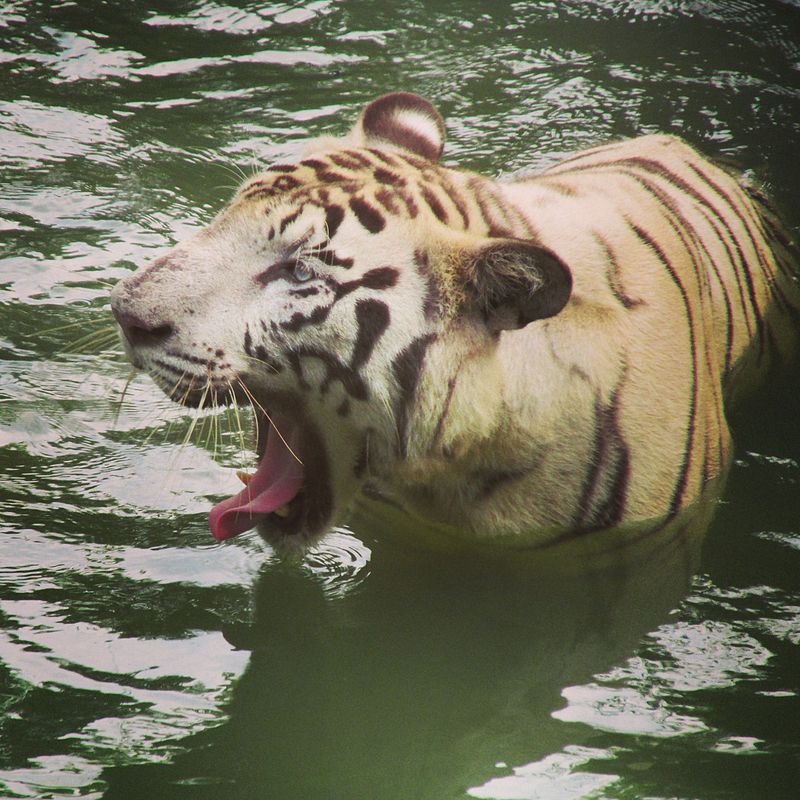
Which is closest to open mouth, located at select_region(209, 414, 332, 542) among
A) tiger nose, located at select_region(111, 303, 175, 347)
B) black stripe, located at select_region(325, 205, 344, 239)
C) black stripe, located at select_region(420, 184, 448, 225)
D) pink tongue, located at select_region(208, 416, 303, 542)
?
pink tongue, located at select_region(208, 416, 303, 542)

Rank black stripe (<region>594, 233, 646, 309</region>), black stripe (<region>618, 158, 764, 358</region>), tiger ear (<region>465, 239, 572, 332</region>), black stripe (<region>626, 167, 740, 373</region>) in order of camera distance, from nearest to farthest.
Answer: tiger ear (<region>465, 239, 572, 332</region>), black stripe (<region>594, 233, 646, 309</region>), black stripe (<region>626, 167, 740, 373</region>), black stripe (<region>618, 158, 764, 358</region>)

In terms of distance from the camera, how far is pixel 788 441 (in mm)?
3854

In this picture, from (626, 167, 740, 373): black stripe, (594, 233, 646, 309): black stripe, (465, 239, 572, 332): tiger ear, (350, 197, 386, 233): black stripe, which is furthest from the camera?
(626, 167, 740, 373): black stripe

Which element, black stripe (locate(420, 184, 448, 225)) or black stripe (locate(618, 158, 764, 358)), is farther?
black stripe (locate(618, 158, 764, 358))

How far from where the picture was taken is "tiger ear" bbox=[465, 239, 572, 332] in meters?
2.44

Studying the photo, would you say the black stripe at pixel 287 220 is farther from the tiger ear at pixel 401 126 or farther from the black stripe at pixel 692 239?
the black stripe at pixel 692 239

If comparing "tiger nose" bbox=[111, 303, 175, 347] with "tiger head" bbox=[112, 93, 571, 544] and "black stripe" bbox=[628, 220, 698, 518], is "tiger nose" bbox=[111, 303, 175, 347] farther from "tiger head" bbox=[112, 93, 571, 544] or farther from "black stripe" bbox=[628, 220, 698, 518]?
"black stripe" bbox=[628, 220, 698, 518]

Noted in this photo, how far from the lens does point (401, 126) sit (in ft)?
10.5

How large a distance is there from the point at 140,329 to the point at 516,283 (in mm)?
830

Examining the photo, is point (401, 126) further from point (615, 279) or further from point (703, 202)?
point (703, 202)

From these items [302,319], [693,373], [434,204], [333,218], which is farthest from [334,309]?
[693,373]

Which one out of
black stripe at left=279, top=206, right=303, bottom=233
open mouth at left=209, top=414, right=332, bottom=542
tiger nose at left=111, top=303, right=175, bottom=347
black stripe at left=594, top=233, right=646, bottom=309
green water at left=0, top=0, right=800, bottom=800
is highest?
black stripe at left=279, top=206, right=303, bottom=233

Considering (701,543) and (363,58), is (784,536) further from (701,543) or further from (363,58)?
(363,58)

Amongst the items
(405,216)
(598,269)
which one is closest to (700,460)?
(598,269)
